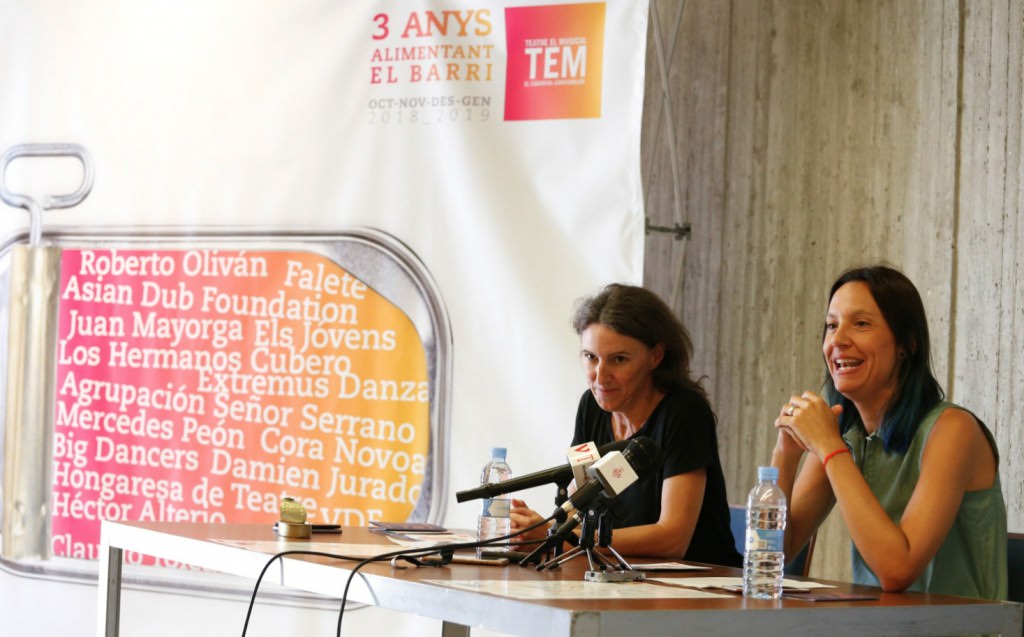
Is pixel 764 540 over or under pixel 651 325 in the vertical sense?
under

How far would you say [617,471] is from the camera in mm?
1725

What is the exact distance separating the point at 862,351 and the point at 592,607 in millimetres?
938

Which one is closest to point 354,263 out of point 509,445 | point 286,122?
point 286,122

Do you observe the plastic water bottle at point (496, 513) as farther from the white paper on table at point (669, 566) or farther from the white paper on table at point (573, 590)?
the white paper on table at point (573, 590)

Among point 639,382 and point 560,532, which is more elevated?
point 639,382

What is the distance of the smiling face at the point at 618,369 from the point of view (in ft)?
8.27

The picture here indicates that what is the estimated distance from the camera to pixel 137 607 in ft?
12.3

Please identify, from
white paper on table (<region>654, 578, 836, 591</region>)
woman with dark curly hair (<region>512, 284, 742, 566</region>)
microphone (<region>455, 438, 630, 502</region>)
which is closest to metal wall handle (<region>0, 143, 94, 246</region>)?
woman with dark curly hair (<region>512, 284, 742, 566</region>)

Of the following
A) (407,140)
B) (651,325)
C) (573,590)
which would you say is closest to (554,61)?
(407,140)

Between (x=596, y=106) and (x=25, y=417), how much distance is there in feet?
6.79

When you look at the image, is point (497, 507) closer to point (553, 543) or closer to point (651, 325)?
point (553, 543)

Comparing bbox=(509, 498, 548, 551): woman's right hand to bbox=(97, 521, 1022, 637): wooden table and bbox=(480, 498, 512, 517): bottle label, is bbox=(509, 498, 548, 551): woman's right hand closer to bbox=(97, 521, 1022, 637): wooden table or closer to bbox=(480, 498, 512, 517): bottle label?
bbox=(480, 498, 512, 517): bottle label

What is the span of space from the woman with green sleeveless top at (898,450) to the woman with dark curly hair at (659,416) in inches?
7.6

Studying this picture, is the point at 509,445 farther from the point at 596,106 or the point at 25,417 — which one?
the point at 25,417
